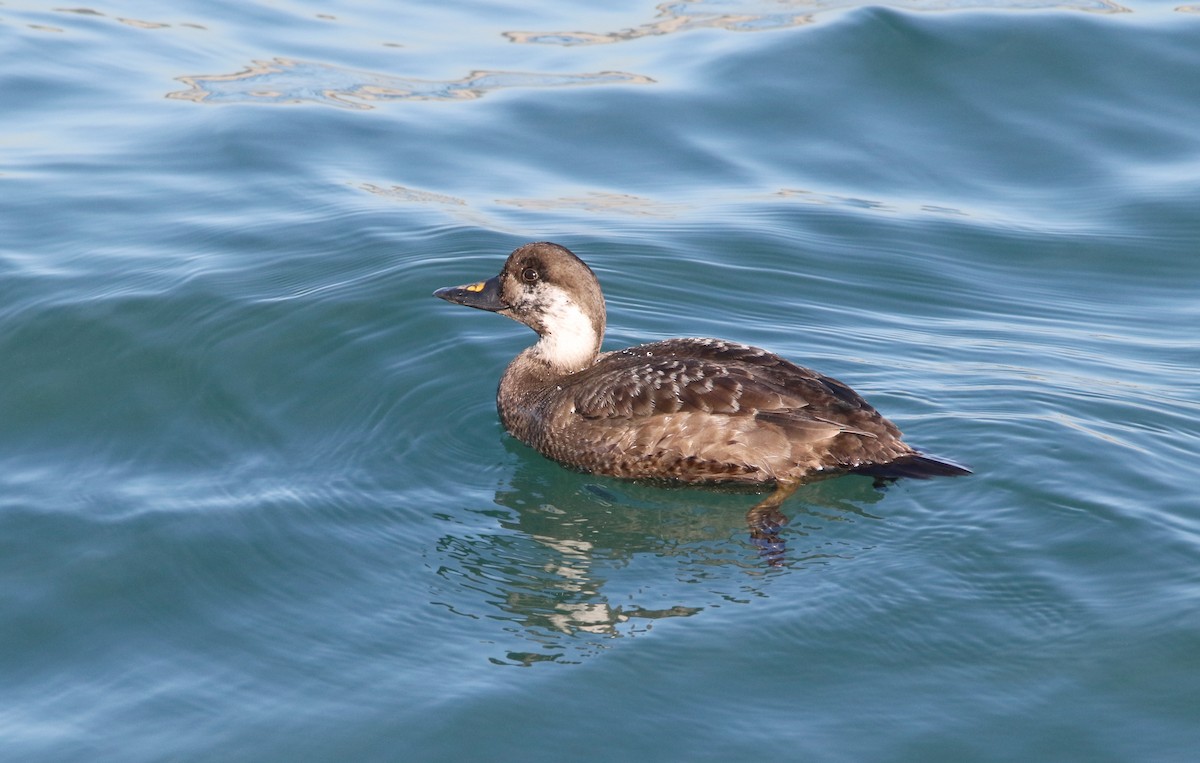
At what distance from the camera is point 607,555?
22.9ft

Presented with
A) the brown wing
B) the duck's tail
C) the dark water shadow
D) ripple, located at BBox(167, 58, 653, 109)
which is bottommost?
the dark water shadow

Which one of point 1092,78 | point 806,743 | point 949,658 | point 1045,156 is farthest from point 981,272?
point 806,743

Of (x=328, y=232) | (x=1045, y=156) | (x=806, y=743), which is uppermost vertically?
(x=1045, y=156)

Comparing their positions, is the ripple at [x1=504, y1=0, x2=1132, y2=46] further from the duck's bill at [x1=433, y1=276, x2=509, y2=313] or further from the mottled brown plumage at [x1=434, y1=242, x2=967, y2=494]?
the mottled brown plumage at [x1=434, y1=242, x2=967, y2=494]

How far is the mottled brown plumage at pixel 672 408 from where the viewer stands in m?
7.54

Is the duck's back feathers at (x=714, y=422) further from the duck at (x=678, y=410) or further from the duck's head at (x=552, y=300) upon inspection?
the duck's head at (x=552, y=300)

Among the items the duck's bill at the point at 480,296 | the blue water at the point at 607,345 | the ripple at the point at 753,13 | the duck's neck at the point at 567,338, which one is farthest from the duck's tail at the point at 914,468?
the ripple at the point at 753,13

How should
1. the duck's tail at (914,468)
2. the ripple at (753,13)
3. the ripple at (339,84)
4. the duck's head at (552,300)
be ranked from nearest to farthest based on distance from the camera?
the duck's tail at (914,468)
the duck's head at (552,300)
the ripple at (339,84)
the ripple at (753,13)

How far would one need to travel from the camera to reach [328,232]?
11.1 meters

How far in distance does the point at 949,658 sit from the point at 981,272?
18.2ft

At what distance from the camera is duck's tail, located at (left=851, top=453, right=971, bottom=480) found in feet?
24.1

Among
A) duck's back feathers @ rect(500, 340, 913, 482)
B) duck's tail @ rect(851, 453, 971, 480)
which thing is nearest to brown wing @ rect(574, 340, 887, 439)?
duck's back feathers @ rect(500, 340, 913, 482)

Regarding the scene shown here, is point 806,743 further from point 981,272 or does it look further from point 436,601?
point 981,272

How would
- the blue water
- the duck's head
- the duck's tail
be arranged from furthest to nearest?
the duck's head, the duck's tail, the blue water
